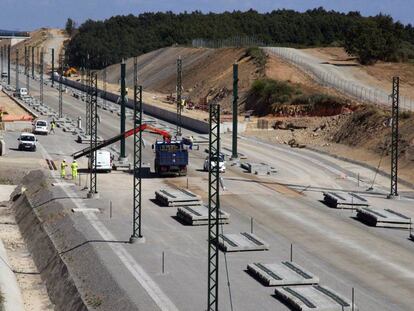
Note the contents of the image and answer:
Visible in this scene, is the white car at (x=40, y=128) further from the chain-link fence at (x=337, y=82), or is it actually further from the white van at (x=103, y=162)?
the chain-link fence at (x=337, y=82)

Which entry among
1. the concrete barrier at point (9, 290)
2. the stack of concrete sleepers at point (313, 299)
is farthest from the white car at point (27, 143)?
the stack of concrete sleepers at point (313, 299)

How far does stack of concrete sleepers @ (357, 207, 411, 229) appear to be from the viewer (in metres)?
43.6

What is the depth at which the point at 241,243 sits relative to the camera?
37656mm

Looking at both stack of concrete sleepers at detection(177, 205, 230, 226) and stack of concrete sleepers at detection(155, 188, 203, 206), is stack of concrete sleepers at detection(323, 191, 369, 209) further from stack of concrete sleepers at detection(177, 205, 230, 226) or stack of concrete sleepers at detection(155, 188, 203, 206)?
stack of concrete sleepers at detection(177, 205, 230, 226)

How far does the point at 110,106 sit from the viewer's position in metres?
118

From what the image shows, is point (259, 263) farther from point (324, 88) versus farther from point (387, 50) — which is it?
point (387, 50)

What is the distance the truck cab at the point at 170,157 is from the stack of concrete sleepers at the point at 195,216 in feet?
42.5

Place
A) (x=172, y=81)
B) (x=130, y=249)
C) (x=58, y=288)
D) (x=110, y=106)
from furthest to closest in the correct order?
(x=172, y=81) → (x=110, y=106) → (x=130, y=249) → (x=58, y=288)

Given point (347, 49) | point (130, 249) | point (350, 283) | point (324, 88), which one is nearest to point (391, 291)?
point (350, 283)

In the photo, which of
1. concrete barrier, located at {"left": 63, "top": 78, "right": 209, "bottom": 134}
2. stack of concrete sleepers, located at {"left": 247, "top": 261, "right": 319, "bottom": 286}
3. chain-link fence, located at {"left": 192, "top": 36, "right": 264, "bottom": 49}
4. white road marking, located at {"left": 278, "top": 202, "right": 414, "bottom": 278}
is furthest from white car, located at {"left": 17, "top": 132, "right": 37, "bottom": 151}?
chain-link fence, located at {"left": 192, "top": 36, "right": 264, "bottom": 49}

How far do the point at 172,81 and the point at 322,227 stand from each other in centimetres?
10481

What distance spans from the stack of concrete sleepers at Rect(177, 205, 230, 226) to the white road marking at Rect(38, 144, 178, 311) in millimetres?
3920

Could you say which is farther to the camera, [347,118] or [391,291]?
[347,118]

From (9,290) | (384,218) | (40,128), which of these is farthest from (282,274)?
(40,128)
